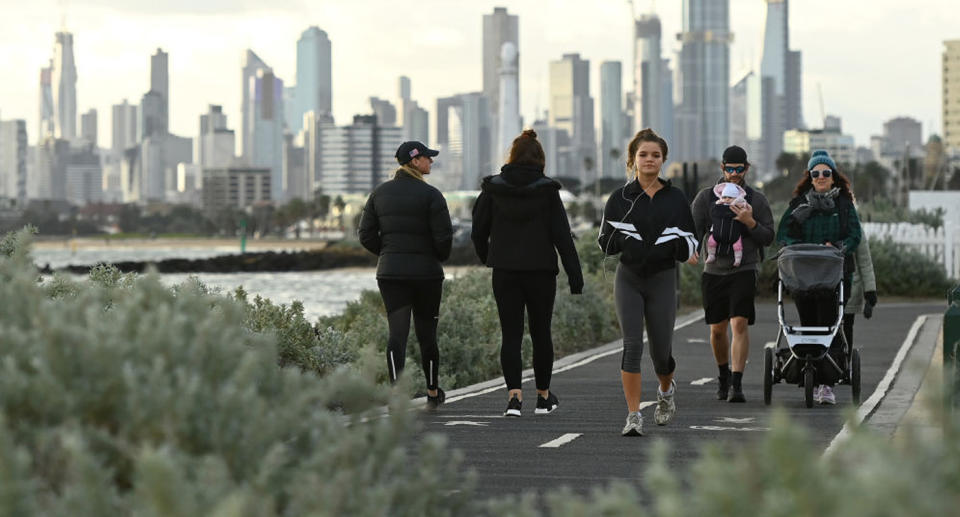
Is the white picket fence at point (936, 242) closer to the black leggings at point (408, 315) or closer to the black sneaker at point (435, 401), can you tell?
the black sneaker at point (435, 401)

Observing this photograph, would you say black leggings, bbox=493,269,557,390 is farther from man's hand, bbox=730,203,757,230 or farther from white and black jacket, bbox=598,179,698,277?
man's hand, bbox=730,203,757,230

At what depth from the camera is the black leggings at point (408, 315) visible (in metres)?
12.4

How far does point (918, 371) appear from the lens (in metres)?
4.61

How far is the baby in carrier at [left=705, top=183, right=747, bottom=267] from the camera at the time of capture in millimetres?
12812

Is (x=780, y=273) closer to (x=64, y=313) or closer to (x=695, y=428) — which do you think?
(x=695, y=428)

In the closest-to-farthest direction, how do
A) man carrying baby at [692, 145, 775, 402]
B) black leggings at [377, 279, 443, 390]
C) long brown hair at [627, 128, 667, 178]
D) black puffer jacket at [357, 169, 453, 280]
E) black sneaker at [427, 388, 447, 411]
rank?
long brown hair at [627, 128, 667, 178] → black puffer jacket at [357, 169, 453, 280] → black leggings at [377, 279, 443, 390] → black sneaker at [427, 388, 447, 411] → man carrying baby at [692, 145, 775, 402]

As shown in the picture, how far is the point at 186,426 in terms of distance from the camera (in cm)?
484

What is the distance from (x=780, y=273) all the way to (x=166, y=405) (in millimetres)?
8429

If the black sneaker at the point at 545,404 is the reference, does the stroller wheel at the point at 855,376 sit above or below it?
above

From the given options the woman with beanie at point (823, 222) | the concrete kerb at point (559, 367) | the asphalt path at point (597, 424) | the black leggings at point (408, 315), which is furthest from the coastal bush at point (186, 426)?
the woman with beanie at point (823, 222)

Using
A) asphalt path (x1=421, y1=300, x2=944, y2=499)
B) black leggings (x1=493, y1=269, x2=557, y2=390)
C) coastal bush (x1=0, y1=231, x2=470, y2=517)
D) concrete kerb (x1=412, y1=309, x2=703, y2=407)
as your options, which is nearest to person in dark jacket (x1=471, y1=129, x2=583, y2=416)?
black leggings (x1=493, y1=269, x2=557, y2=390)

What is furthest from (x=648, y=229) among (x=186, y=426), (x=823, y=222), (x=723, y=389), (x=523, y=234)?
(x=186, y=426)

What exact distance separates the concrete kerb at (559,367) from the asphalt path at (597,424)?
0.10 feet

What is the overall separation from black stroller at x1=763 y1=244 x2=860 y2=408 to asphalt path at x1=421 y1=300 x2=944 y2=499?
0.25 meters
